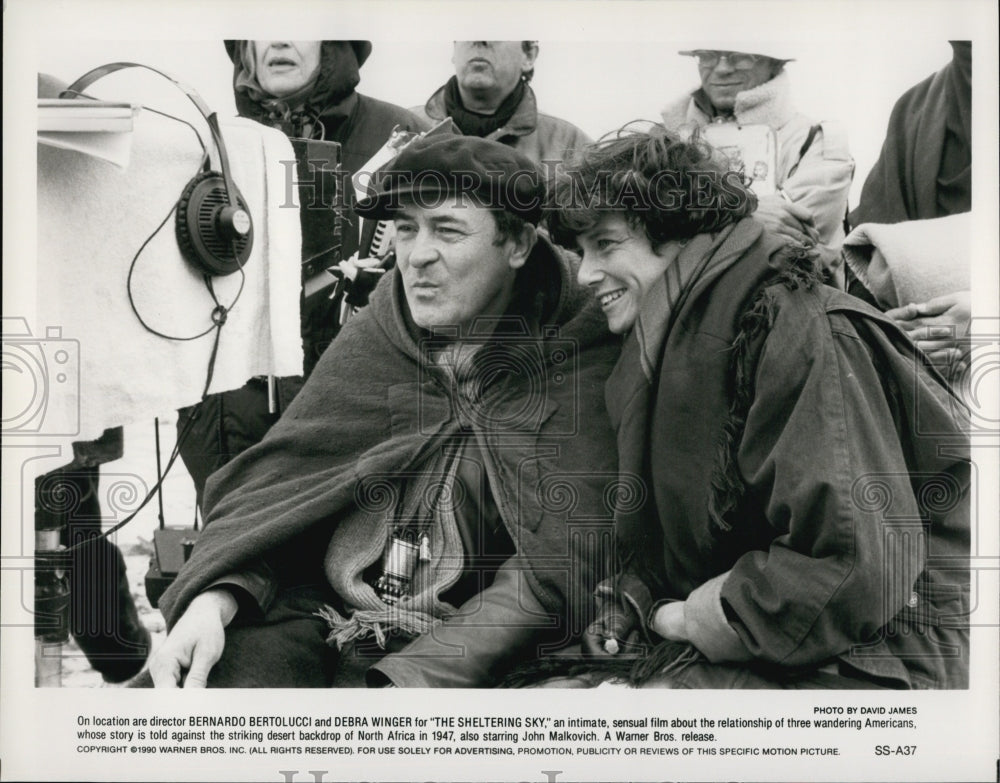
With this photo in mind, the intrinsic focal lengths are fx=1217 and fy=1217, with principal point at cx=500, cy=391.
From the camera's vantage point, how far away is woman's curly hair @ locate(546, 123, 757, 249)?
3.95 metres

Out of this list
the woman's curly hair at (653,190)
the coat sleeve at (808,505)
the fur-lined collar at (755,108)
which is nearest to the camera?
the coat sleeve at (808,505)

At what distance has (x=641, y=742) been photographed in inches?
159

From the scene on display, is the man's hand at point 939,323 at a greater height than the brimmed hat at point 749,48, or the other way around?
the brimmed hat at point 749,48

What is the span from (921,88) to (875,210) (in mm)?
448

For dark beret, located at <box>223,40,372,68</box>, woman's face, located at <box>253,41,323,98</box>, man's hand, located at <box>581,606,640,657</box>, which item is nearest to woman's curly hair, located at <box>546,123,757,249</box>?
dark beret, located at <box>223,40,372,68</box>

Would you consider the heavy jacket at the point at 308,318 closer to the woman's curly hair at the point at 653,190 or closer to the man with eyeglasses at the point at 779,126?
the woman's curly hair at the point at 653,190

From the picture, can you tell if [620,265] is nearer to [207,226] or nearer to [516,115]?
[516,115]

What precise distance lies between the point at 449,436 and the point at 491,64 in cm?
126

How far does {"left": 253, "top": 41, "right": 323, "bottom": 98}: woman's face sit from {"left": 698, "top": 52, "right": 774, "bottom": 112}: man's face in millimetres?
1313

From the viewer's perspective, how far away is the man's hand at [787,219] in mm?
3998

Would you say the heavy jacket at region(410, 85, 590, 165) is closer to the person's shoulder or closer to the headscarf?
the person's shoulder

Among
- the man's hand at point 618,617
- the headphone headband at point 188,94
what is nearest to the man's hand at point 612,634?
the man's hand at point 618,617

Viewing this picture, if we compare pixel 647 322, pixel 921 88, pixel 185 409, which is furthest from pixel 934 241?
pixel 185 409

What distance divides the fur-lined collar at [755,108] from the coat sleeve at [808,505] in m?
0.63
